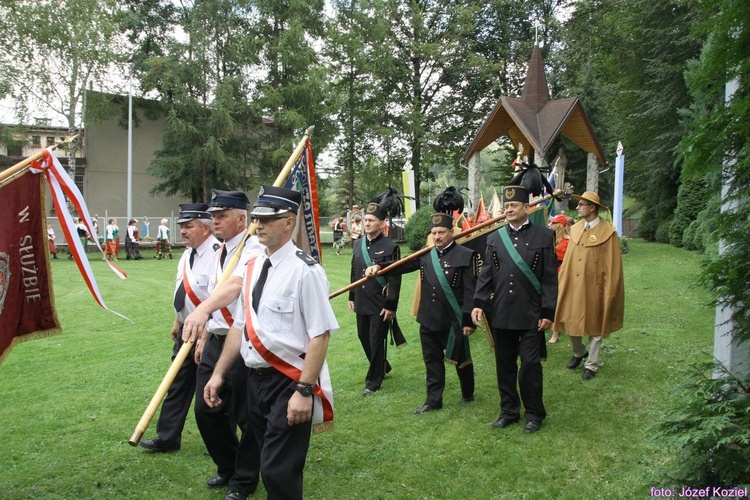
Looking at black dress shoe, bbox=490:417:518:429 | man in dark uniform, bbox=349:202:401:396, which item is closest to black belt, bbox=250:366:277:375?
black dress shoe, bbox=490:417:518:429

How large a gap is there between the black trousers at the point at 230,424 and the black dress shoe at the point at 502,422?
95.0 inches

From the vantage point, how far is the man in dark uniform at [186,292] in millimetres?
5109

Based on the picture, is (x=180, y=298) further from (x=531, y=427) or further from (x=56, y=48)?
(x=56, y=48)

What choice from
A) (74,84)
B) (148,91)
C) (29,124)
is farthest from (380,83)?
(29,124)

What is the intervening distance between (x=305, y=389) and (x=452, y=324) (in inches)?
127

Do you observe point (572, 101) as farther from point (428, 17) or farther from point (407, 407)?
point (428, 17)

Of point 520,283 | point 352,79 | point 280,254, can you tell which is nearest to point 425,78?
point 352,79

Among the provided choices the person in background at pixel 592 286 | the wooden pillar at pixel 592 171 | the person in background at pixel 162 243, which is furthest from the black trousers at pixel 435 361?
the person in background at pixel 162 243

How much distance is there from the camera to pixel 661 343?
851 cm

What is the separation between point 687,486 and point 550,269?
A: 2.74 meters

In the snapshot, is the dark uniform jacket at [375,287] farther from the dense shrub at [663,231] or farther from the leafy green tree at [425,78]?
the leafy green tree at [425,78]

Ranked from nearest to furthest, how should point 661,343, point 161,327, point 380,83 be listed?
point 661,343
point 161,327
point 380,83

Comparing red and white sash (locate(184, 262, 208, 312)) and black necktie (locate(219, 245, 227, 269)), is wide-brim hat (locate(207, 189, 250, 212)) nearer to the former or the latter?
black necktie (locate(219, 245, 227, 269))

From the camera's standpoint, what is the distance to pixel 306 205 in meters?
5.86
